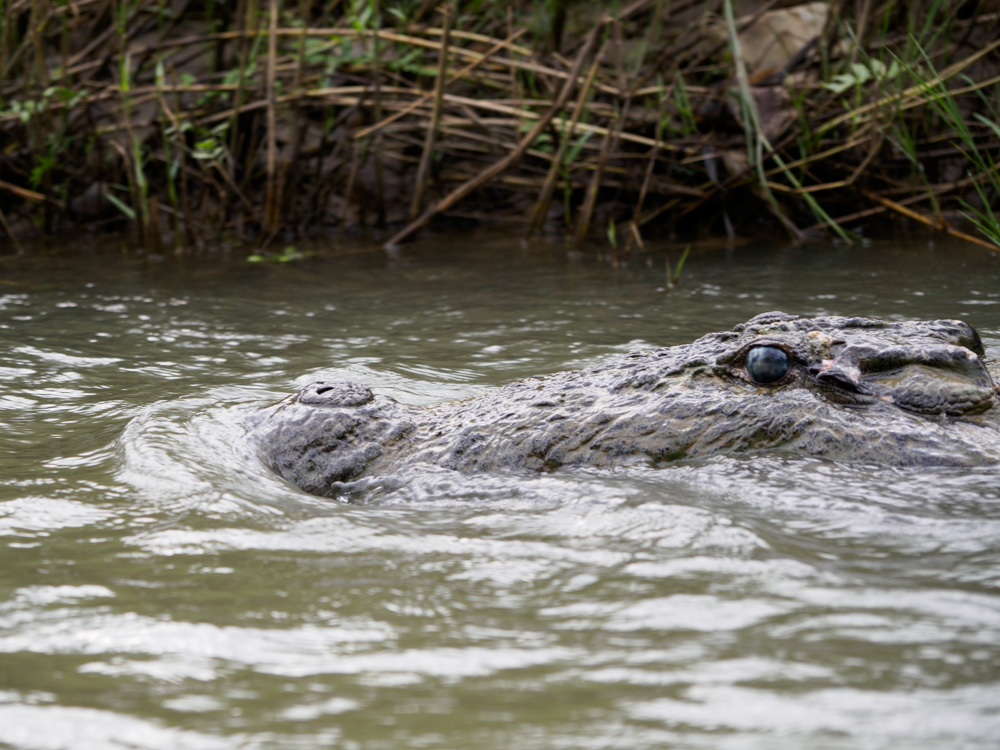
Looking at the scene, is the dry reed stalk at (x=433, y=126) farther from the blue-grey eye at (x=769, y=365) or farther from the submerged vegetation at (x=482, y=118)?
the blue-grey eye at (x=769, y=365)

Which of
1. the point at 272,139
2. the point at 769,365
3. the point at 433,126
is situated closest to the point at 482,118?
the point at 433,126

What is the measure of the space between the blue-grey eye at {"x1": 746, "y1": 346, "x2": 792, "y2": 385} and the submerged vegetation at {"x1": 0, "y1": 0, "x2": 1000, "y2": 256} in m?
4.32

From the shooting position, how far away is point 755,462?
276 centimetres

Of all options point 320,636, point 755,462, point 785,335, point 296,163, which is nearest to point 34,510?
point 320,636

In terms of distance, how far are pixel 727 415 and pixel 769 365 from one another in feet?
0.59

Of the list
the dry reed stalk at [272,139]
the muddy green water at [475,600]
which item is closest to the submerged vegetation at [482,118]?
the dry reed stalk at [272,139]

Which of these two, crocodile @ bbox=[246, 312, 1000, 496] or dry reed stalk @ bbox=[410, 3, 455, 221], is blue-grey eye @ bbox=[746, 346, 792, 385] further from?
dry reed stalk @ bbox=[410, 3, 455, 221]

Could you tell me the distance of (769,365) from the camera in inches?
113

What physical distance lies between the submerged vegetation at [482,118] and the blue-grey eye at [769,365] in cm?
432

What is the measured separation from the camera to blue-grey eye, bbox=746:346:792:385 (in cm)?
286

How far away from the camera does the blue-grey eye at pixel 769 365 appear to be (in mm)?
2859

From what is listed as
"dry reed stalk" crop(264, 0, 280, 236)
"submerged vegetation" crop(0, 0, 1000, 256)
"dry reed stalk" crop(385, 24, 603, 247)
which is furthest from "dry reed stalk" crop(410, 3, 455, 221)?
"dry reed stalk" crop(264, 0, 280, 236)

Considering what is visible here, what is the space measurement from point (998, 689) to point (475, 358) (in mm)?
3205

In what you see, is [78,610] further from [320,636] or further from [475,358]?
[475,358]
